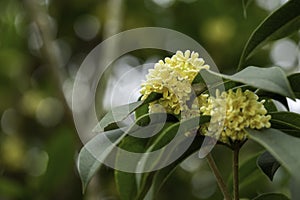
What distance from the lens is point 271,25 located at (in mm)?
834

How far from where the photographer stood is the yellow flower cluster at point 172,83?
76cm

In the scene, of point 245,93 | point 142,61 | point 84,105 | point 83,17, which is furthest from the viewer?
point 83,17

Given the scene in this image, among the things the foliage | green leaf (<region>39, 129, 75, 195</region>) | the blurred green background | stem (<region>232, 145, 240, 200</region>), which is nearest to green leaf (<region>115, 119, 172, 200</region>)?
the foliage

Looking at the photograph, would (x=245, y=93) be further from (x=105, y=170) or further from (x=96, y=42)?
(x=96, y=42)

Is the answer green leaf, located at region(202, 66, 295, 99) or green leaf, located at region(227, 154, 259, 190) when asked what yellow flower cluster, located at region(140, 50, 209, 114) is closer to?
green leaf, located at region(202, 66, 295, 99)

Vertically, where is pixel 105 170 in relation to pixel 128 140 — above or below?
below

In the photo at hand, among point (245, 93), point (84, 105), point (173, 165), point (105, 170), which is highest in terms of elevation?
point (245, 93)

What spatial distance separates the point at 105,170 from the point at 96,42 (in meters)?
0.48

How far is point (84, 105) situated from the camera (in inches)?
71.1

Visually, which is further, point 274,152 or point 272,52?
point 272,52

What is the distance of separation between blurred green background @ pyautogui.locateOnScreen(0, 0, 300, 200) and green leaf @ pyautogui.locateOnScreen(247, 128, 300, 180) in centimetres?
113

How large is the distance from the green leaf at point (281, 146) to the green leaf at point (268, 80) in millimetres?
65

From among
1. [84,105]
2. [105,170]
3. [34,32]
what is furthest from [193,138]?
[34,32]

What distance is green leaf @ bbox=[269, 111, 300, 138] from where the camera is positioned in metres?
0.77
